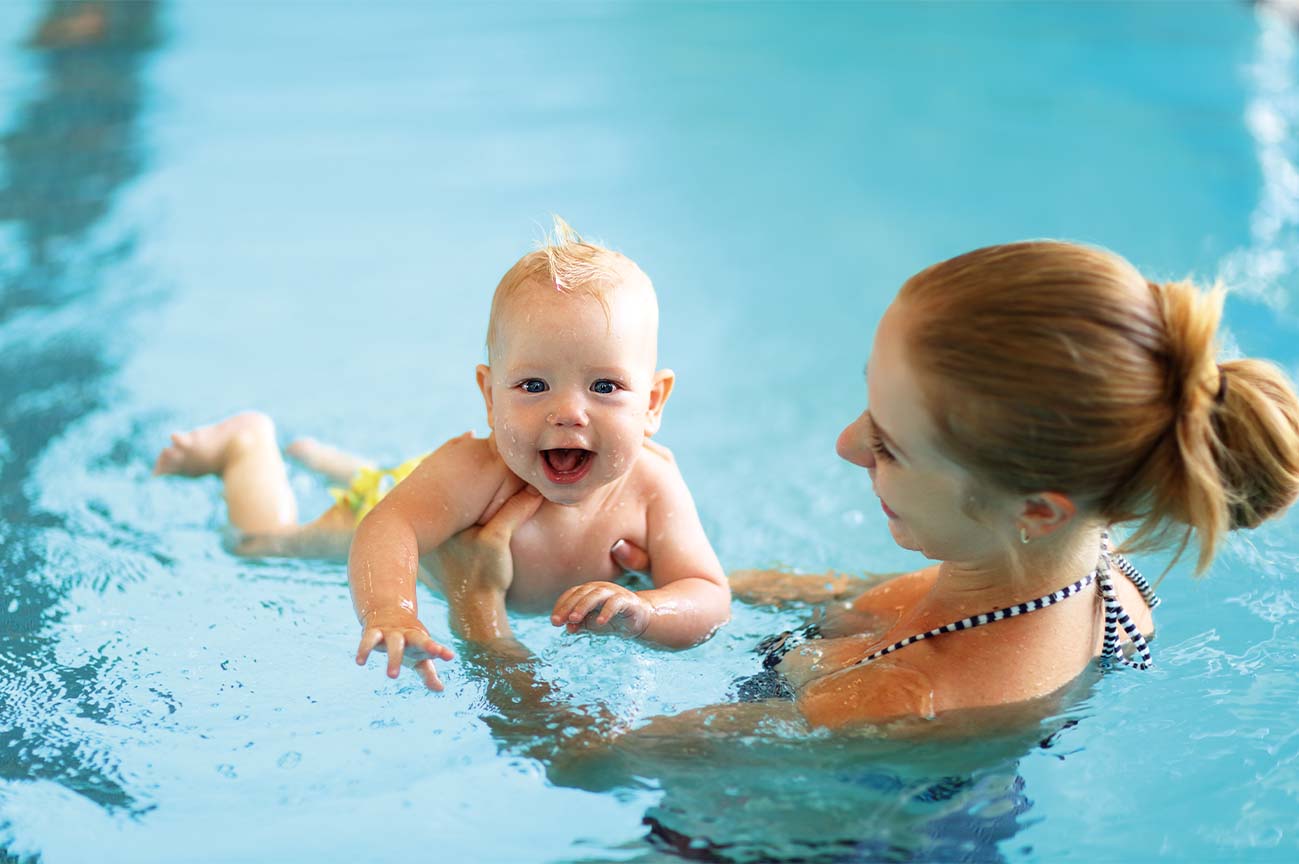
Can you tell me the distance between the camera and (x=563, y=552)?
2355 millimetres

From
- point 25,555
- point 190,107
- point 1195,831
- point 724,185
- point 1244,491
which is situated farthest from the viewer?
point 190,107

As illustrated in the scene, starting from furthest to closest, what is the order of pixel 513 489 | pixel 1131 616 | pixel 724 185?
pixel 724 185 < pixel 513 489 < pixel 1131 616

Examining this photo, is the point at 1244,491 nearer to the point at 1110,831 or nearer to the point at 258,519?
the point at 1110,831

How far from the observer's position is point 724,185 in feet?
17.4

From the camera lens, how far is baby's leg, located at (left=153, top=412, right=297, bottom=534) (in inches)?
115

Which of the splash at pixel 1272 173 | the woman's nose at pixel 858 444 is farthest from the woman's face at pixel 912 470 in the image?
the splash at pixel 1272 173

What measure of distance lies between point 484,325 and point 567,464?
7.11ft

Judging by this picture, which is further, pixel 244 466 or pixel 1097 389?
pixel 244 466

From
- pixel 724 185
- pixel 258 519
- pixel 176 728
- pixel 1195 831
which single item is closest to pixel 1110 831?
pixel 1195 831

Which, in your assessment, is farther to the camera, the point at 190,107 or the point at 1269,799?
the point at 190,107

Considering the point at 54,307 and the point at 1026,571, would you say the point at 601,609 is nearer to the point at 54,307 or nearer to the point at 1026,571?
the point at 1026,571

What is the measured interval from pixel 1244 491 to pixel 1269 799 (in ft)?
1.97

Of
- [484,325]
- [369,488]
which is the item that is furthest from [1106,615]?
[484,325]

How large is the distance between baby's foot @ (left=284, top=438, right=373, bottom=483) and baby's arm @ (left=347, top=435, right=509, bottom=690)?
1.00m
